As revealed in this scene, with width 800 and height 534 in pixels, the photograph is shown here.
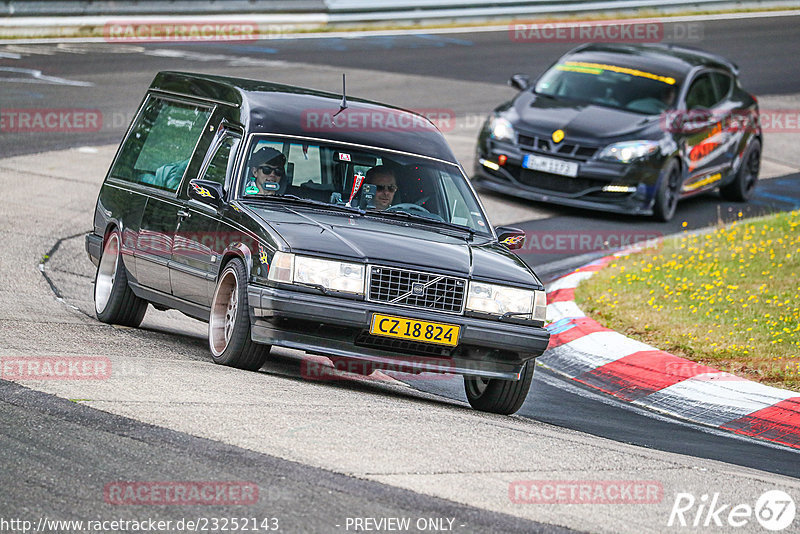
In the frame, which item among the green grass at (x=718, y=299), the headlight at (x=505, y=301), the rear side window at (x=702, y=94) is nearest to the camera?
the headlight at (x=505, y=301)

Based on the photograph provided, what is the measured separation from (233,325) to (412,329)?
3.45 ft

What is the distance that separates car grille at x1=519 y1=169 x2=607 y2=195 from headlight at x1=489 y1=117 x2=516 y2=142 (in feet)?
1.51

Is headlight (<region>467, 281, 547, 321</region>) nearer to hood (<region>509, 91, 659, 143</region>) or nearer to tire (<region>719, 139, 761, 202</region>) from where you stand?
hood (<region>509, 91, 659, 143</region>)

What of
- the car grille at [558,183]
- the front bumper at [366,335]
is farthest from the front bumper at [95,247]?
the car grille at [558,183]

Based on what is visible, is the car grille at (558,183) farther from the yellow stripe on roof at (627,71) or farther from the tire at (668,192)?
the yellow stripe on roof at (627,71)

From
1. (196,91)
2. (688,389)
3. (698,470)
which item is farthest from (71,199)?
(698,470)

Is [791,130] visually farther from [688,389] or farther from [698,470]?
[698,470]

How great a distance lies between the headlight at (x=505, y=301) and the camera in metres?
7.35

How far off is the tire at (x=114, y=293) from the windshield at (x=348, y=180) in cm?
→ 151

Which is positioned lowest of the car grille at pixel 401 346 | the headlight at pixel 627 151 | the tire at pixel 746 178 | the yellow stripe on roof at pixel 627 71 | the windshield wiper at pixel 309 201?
the tire at pixel 746 178

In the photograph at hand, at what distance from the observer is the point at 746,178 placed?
17.6 m

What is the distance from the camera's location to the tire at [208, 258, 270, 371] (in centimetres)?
736

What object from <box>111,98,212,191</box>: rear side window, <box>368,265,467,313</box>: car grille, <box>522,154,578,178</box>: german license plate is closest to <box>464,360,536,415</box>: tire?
<box>368,265,467,313</box>: car grille

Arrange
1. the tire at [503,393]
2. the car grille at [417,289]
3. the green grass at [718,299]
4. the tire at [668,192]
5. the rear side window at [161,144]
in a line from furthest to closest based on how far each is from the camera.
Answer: the tire at [668,192] < the green grass at [718,299] < the rear side window at [161,144] < the tire at [503,393] < the car grille at [417,289]
